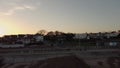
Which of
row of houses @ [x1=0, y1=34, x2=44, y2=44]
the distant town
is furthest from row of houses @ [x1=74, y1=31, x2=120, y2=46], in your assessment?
row of houses @ [x1=0, y1=34, x2=44, y2=44]

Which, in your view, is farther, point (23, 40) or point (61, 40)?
point (23, 40)

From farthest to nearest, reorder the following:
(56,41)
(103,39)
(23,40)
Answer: (103,39)
(23,40)
(56,41)

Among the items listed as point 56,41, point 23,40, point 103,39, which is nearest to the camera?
point 56,41

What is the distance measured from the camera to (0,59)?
43719 mm

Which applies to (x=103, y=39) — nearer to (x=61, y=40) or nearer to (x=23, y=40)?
(x=61, y=40)

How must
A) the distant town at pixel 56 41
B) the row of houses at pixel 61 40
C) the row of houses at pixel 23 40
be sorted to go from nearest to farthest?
1. the distant town at pixel 56 41
2. the row of houses at pixel 61 40
3. the row of houses at pixel 23 40

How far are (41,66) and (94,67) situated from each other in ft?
26.4

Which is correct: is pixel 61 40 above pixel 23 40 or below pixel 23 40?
below

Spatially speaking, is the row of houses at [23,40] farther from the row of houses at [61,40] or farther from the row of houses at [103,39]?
the row of houses at [103,39]

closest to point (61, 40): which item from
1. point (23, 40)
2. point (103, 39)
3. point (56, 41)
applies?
point (56, 41)

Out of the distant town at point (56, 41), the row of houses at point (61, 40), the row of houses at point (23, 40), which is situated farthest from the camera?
the row of houses at point (23, 40)

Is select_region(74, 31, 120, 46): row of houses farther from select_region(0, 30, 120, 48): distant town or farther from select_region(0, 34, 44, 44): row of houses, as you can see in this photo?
select_region(0, 34, 44, 44): row of houses

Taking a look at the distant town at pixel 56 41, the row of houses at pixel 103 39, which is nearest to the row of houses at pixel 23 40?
the distant town at pixel 56 41

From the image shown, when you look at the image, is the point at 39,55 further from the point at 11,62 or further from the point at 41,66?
the point at 41,66
